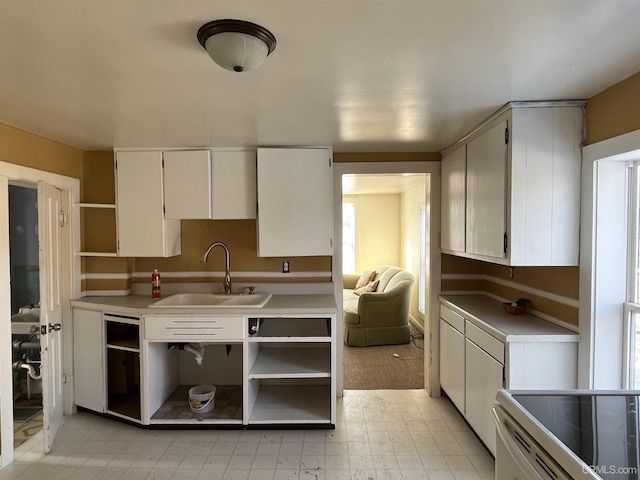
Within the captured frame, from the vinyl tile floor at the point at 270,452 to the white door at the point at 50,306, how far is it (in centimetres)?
21

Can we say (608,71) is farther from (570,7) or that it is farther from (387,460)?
(387,460)

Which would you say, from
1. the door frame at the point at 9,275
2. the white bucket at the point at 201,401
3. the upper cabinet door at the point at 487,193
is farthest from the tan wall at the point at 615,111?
the door frame at the point at 9,275

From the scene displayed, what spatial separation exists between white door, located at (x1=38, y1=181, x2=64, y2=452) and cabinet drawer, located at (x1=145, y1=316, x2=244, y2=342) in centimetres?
68

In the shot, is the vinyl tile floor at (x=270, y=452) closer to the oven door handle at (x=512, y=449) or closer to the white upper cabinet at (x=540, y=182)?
the oven door handle at (x=512, y=449)

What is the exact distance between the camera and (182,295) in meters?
3.40

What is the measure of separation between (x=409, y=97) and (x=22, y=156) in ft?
8.45

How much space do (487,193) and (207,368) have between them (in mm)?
2814

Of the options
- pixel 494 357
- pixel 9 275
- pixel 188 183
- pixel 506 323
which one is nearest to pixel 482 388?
pixel 494 357

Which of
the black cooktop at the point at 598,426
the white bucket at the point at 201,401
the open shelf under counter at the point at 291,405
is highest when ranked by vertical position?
the black cooktop at the point at 598,426

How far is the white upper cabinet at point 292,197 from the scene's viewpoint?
309cm

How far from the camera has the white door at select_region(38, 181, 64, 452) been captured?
104 inches

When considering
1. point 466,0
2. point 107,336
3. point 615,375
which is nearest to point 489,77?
point 466,0

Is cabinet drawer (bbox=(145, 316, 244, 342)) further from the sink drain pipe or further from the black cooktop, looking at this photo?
the black cooktop

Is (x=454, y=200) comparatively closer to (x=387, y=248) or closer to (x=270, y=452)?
(x=270, y=452)
